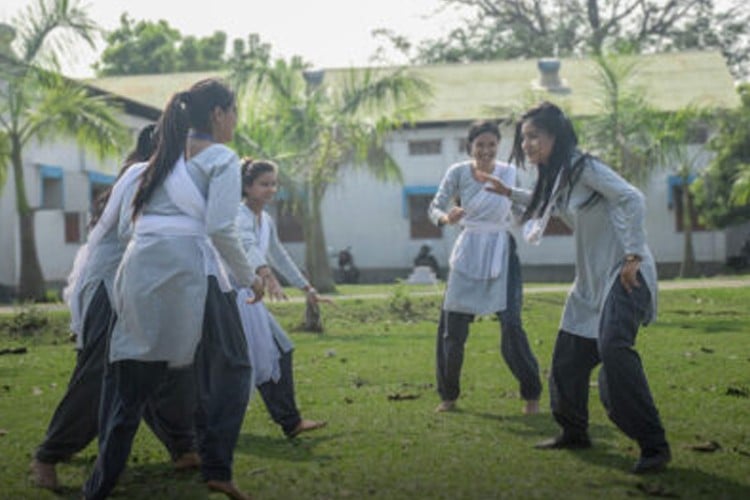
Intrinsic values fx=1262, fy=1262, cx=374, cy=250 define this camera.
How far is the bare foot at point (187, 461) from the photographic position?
6168 mm

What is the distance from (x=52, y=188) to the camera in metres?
27.8

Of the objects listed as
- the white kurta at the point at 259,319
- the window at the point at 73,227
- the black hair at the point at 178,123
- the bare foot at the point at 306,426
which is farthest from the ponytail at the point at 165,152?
the window at the point at 73,227

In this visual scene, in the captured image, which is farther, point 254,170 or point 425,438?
point 254,170

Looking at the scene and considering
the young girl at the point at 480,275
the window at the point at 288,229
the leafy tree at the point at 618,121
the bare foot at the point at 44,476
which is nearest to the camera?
the bare foot at the point at 44,476

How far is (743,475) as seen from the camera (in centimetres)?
570

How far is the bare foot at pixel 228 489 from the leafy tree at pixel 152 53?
5272cm

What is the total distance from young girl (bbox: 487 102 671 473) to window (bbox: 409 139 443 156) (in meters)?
27.5

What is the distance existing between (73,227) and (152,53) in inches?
1144

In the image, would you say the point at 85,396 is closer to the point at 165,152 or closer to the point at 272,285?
the point at 272,285

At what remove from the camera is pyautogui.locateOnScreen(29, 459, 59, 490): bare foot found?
5.78 metres

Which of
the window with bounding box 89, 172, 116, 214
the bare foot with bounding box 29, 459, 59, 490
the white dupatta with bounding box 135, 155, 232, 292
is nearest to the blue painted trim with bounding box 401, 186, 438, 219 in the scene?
the window with bounding box 89, 172, 116, 214

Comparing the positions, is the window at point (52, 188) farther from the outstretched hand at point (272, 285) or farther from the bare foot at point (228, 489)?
the bare foot at point (228, 489)

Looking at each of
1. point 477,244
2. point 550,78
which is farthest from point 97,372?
point 550,78

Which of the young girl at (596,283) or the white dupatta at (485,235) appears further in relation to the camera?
the white dupatta at (485,235)
